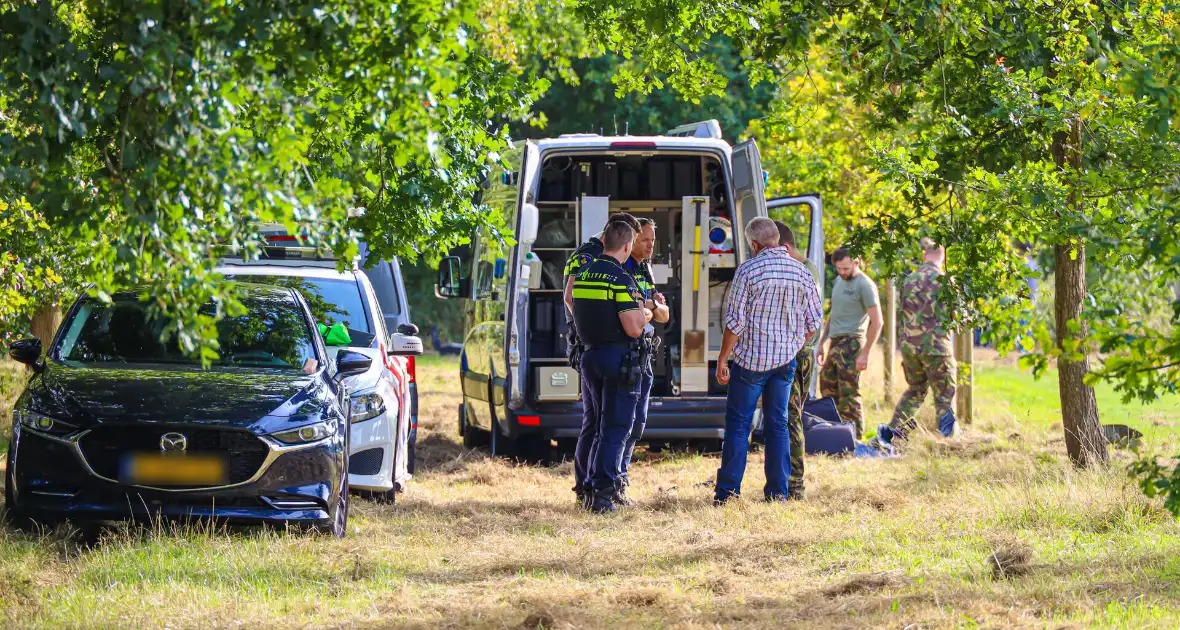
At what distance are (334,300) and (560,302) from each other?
2507 millimetres

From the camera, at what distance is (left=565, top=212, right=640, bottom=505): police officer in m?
8.75

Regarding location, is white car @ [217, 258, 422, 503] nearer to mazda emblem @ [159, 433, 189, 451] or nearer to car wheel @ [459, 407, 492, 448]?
mazda emblem @ [159, 433, 189, 451]

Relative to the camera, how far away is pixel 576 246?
1176cm

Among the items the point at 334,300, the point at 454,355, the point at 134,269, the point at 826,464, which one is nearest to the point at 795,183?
the point at 826,464

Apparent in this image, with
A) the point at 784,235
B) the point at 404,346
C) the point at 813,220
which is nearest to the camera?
the point at 404,346

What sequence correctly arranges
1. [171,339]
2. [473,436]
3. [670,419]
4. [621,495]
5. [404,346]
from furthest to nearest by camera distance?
[473,436]
[670,419]
[404,346]
[621,495]
[171,339]

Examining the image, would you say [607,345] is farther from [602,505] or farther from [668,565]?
[668,565]

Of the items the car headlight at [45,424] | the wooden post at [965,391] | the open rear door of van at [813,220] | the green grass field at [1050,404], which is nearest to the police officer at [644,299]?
the open rear door of van at [813,220]

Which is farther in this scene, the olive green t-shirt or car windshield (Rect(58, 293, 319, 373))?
the olive green t-shirt

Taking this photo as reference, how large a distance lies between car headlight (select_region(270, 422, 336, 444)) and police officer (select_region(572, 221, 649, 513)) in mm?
1838

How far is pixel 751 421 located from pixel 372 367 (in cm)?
249

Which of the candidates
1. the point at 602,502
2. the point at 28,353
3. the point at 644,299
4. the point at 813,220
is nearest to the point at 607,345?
the point at 644,299

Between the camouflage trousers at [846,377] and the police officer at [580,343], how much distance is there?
440cm

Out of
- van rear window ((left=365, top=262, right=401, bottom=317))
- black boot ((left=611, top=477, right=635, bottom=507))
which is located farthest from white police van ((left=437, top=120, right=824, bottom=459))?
black boot ((left=611, top=477, right=635, bottom=507))
